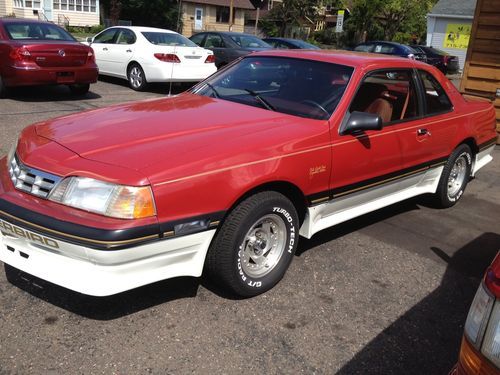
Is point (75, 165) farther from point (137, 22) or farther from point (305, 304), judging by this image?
point (137, 22)

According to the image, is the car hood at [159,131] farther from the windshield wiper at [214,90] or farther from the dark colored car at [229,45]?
the dark colored car at [229,45]

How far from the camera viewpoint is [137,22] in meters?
42.0

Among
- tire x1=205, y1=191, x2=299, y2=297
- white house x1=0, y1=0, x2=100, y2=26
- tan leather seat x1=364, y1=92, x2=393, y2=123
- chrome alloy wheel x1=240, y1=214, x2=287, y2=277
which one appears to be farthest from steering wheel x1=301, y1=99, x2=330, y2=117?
white house x1=0, y1=0, x2=100, y2=26

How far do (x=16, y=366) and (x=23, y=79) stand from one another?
7.25 metres

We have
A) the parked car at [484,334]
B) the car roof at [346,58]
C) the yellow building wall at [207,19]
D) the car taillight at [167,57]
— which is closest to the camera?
the parked car at [484,334]

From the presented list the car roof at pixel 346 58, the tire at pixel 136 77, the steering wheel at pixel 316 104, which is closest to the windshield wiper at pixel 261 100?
the steering wheel at pixel 316 104

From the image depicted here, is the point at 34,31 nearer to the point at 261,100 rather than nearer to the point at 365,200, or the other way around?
the point at 261,100

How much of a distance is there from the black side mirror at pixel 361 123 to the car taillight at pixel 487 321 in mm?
1964

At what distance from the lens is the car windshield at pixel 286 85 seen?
3.91m

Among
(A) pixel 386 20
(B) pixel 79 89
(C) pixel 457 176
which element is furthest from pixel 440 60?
(A) pixel 386 20

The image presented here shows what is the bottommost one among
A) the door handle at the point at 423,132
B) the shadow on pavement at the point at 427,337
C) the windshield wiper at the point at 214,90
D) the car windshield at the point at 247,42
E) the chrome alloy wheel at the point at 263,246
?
the shadow on pavement at the point at 427,337

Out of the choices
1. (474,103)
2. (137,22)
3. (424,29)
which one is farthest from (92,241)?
(424,29)

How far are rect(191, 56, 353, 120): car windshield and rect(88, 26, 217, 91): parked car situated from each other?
655cm

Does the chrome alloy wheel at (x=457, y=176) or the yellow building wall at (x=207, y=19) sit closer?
the chrome alloy wheel at (x=457, y=176)
